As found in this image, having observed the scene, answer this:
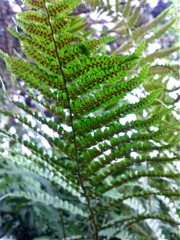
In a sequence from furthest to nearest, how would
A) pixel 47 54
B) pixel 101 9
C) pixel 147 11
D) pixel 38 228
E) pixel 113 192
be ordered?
pixel 147 11 < pixel 101 9 < pixel 38 228 < pixel 113 192 < pixel 47 54

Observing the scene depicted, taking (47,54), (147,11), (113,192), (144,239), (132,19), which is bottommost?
(144,239)

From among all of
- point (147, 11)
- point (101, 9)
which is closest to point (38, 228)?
point (101, 9)

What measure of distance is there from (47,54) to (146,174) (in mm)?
306

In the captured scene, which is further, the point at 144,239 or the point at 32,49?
the point at 144,239

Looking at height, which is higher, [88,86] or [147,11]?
[147,11]

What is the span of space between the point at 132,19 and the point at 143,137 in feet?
2.88

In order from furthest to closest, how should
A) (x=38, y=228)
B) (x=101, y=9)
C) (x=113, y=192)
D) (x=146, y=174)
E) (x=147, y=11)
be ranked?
(x=147, y=11) < (x=101, y=9) < (x=38, y=228) < (x=113, y=192) < (x=146, y=174)

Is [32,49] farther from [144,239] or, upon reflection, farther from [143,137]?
[144,239]

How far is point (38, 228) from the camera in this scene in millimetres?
1130

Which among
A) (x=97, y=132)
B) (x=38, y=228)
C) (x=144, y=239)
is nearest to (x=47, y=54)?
(x=97, y=132)

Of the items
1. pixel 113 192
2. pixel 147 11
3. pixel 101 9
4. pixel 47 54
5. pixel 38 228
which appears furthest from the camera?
pixel 147 11

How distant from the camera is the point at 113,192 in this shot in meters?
0.86

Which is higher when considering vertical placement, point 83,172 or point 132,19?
point 132,19

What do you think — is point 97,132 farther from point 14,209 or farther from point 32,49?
point 14,209
